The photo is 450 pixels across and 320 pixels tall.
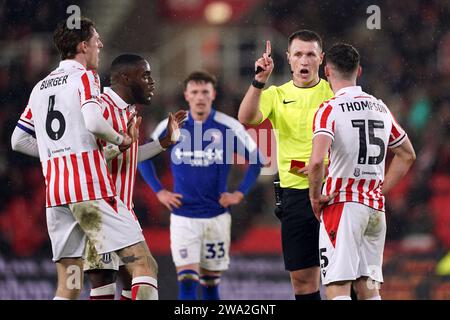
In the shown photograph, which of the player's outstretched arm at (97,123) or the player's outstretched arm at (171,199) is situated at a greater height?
the player's outstretched arm at (97,123)

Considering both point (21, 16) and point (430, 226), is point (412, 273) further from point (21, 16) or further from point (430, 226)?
point (21, 16)

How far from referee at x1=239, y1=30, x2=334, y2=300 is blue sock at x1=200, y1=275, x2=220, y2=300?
2036mm

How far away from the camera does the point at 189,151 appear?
838 cm

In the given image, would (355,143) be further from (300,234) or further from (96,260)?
(96,260)

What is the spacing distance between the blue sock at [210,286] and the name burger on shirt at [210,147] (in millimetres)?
930

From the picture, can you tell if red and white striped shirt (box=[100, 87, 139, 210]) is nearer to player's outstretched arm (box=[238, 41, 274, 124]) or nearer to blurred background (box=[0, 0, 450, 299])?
player's outstretched arm (box=[238, 41, 274, 124])

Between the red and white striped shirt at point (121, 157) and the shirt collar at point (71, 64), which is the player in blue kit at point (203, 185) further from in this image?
the shirt collar at point (71, 64)

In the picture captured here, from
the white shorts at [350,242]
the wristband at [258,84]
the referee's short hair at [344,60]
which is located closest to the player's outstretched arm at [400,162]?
the white shorts at [350,242]

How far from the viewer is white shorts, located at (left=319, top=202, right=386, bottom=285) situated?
18.3 ft

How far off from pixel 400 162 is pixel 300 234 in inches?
31.9

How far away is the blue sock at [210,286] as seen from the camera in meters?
8.37

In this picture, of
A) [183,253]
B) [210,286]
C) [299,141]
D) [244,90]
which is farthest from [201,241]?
[244,90]

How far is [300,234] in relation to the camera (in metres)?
6.36
